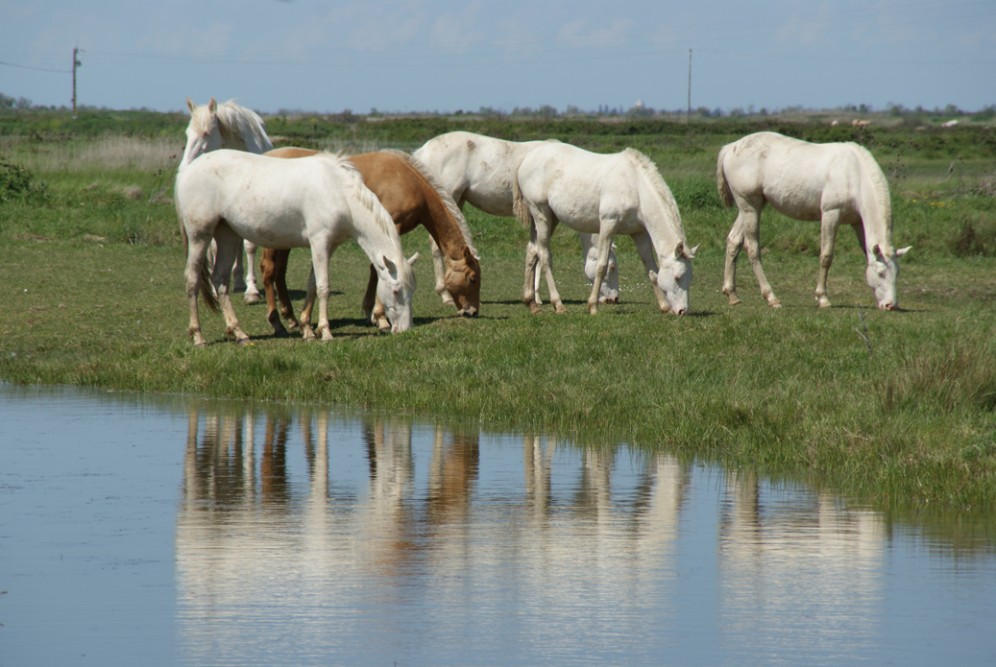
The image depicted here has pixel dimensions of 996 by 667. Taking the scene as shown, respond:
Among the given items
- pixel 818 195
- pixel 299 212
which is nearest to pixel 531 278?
pixel 299 212

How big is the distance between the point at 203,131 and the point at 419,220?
12.5 feet

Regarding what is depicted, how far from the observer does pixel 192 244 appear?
630 inches

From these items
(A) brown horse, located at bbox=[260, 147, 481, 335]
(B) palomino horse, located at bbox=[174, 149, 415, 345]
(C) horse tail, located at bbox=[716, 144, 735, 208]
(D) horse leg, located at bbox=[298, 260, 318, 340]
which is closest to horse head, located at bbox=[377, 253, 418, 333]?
(B) palomino horse, located at bbox=[174, 149, 415, 345]

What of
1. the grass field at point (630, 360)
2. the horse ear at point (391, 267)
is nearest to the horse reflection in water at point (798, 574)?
the grass field at point (630, 360)

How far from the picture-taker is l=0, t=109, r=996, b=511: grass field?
10773 mm

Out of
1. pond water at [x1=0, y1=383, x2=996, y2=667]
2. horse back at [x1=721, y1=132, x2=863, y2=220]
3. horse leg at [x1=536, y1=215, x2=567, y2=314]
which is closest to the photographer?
pond water at [x1=0, y1=383, x2=996, y2=667]

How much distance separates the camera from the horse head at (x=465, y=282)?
56.2 ft

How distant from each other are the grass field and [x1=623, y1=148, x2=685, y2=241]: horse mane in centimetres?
114

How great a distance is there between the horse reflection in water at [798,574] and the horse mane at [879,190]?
9.48 metres

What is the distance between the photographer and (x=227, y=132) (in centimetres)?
1977

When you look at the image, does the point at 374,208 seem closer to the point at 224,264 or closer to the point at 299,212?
the point at 299,212

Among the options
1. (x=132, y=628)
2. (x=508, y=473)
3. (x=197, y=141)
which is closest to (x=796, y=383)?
(x=508, y=473)

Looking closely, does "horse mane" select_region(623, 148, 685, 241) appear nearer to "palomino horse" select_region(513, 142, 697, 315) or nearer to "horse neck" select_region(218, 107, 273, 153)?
"palomino horse" select_region(513, 142, 697, 315)

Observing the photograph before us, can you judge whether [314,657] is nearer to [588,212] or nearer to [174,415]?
[174,415]
